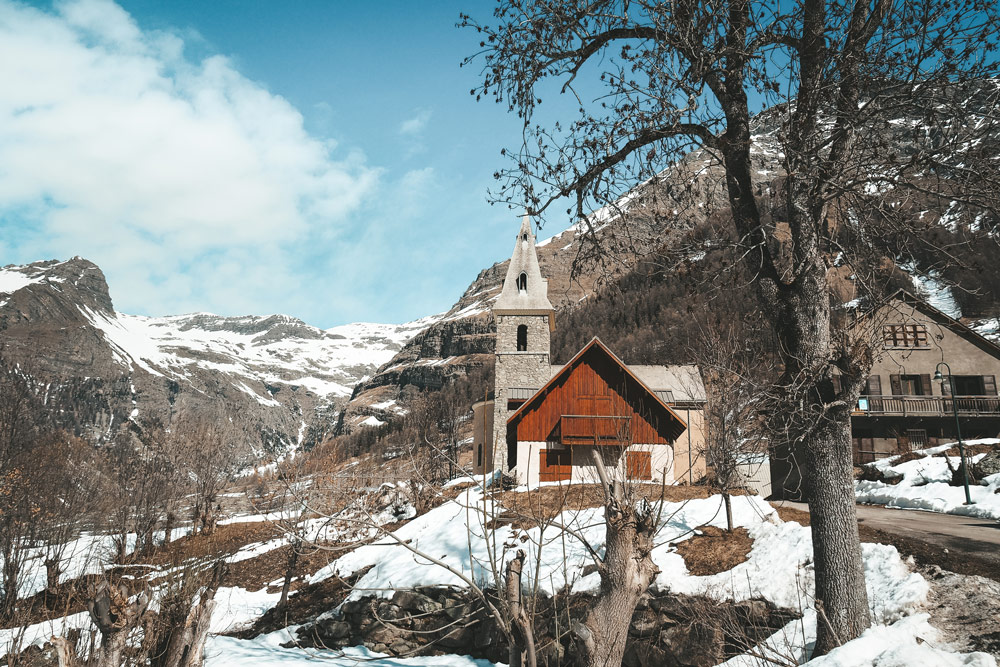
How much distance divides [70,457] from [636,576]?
4473 centimetres

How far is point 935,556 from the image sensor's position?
9656mm

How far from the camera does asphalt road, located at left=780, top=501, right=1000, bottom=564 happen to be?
1051 centimetres

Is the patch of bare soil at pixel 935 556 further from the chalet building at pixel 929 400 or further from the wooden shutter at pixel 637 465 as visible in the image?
the chalet building at pixel 929 400

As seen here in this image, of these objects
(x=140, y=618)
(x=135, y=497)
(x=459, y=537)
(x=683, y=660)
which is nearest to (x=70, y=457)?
(x=135, y=497)

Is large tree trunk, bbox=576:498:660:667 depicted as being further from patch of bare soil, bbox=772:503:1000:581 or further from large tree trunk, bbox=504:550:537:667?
patch of bare soil, bbox=772:503:1000:581

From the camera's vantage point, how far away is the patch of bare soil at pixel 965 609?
271 inches

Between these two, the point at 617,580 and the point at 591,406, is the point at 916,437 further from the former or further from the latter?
the point at 617,580

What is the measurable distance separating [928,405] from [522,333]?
2564 cm

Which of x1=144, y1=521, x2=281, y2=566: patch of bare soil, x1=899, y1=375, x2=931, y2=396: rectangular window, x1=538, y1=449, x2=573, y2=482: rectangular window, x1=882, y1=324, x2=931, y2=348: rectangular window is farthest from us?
x1=899, y1=375, x2=931, y2=396: rectangular window

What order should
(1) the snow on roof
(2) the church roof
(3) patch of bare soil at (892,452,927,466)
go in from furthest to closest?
(1) the snow on roof → (2) the church roof → (3) patch of bare soil at (892,452,927,466)

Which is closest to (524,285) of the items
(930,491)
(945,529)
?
(930,491)

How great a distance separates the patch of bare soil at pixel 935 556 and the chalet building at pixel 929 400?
25819 mm

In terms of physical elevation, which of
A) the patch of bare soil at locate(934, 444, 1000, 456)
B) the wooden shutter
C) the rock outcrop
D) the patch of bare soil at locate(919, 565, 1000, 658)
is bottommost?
A: the rock outcrop

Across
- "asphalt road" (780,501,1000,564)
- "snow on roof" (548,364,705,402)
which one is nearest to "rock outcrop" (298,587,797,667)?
"asphalt road" (780,501,1000,564)
